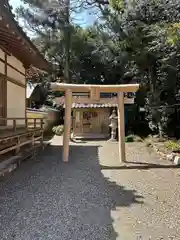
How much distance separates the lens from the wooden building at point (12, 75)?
624 cm

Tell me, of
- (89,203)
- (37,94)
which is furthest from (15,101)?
(37,94)

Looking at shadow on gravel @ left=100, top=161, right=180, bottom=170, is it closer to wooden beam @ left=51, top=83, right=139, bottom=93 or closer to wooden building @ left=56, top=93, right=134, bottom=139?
wooden beam @ left=51, top=83, right=139, bottom=93

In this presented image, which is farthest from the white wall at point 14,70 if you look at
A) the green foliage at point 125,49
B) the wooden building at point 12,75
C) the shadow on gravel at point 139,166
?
the green foliage at point 125,49

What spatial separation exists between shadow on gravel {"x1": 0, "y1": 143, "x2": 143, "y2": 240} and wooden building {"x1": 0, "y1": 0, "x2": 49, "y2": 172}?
4.26 feet

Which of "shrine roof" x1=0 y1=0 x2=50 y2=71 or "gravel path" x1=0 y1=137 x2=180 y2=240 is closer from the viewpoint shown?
"gravel path" x1=0 y1=137 x2=180 y2=240

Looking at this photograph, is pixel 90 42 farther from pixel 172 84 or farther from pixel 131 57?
pixel 172 84

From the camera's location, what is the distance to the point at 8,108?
958 centimetres

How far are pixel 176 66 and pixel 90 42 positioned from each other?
9.65m

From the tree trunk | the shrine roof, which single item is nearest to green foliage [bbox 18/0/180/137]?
the tree trunk

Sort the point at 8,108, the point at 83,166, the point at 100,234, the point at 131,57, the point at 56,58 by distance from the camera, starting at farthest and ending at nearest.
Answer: the point at 56,58
the point at 131,57
the point at 8,108
the point at 83,166
the point at 100,234

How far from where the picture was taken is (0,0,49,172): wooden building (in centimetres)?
624

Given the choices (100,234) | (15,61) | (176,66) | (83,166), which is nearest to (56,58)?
(176,66)

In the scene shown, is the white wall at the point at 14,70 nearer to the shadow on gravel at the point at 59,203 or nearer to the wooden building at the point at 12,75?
the wooden building at the point at 12,75

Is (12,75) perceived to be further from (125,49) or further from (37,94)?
(37,94)
